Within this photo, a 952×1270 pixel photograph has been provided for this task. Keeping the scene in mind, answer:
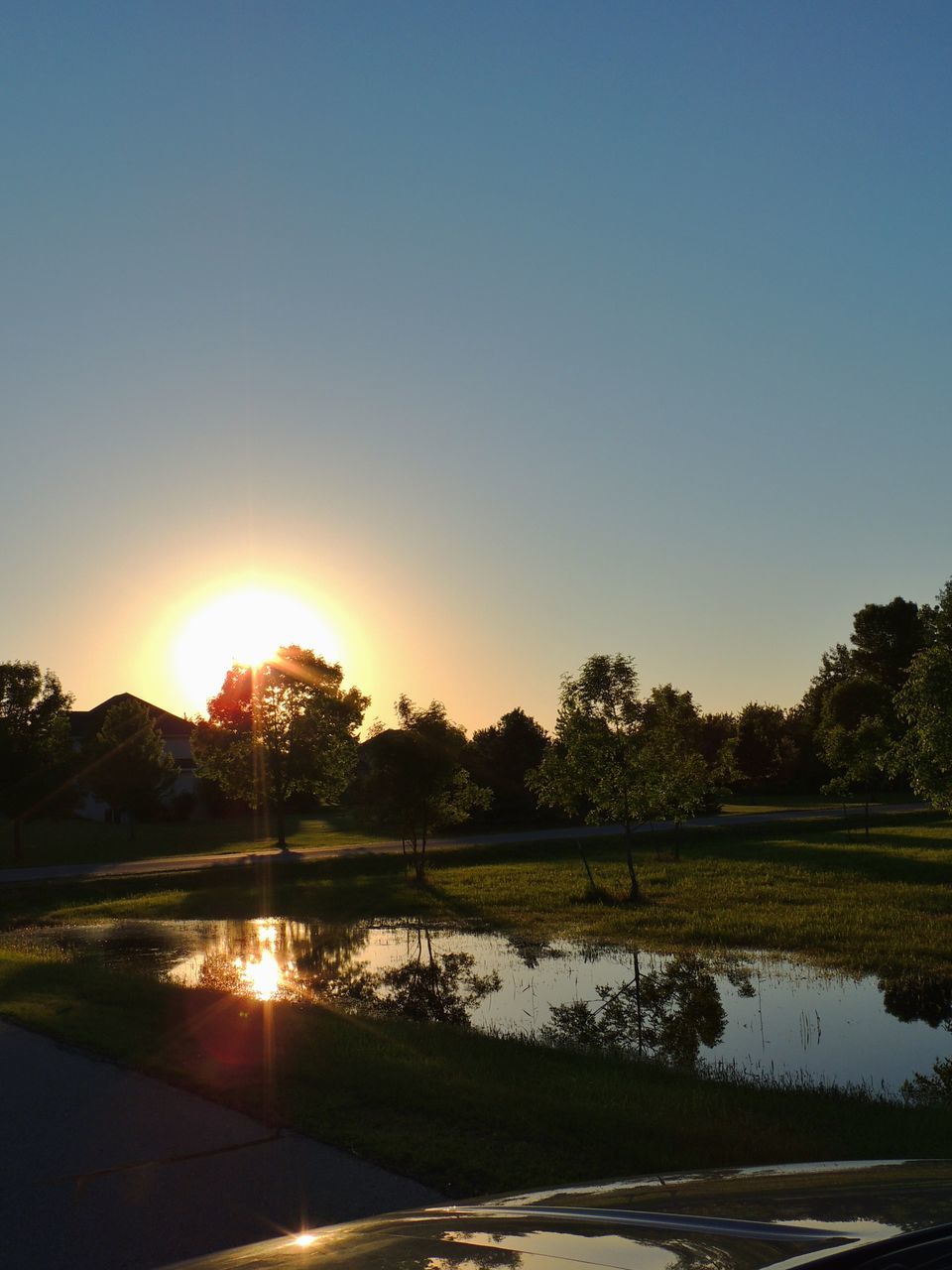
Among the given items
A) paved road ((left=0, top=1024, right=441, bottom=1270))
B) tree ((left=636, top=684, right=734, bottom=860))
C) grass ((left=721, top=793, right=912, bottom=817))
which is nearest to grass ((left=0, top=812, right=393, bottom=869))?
tree ((left=636, top=684, right=734, bottom=860))

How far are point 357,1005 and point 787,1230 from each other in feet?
39.5

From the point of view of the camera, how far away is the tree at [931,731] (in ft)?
76.8

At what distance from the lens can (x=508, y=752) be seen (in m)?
60.3

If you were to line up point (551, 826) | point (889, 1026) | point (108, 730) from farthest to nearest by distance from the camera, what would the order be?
point (551, 826) < point (108, 730) < point (889, 1026)

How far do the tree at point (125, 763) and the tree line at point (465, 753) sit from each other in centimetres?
8

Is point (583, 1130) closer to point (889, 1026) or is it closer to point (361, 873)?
point (889, 1026)

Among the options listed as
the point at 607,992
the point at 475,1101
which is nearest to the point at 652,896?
the point at 607,992

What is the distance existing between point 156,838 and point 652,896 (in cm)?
3194

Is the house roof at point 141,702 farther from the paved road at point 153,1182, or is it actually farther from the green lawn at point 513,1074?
the paved road at point 153,1182

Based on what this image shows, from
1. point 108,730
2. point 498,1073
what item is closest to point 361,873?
point 108,730

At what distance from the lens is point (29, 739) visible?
1583 inches

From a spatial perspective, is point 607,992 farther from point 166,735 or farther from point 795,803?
point 166,735

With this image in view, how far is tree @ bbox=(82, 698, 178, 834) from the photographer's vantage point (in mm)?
48375

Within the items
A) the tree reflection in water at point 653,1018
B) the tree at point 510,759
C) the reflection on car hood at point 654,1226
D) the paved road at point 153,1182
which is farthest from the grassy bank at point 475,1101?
the tree at point 510,759
